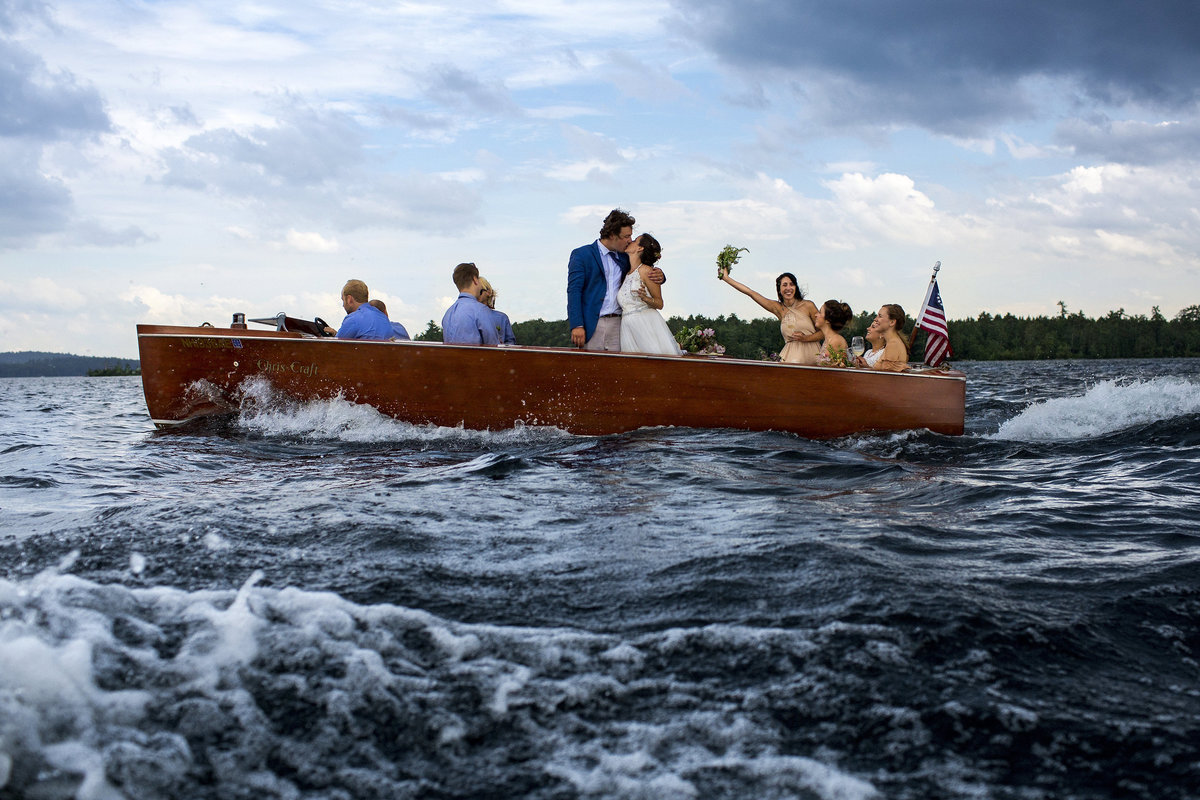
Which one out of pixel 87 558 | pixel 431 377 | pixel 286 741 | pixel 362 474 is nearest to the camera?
pixel 286 741

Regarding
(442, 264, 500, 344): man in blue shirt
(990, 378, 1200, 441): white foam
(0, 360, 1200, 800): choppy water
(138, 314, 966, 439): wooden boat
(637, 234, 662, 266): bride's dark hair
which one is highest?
→ (637, 234, 662, 266): bride's dark hair

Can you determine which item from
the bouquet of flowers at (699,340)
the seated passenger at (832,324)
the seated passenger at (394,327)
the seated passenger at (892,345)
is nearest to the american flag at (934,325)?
the seated passenger at (892,345)

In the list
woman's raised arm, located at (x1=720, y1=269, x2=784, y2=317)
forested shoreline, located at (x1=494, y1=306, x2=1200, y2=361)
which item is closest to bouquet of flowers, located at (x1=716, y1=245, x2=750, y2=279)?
woman's raised arm, located at (x1=720, y1=269, x2=784, y2=317)

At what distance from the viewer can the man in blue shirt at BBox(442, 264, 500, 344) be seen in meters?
7.98

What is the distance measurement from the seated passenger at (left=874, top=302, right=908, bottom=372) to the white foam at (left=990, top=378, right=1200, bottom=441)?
4.85 feet

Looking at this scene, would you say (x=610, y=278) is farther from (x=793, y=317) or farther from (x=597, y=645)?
(x=597, y=645)

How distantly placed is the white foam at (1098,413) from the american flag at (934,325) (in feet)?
3.44

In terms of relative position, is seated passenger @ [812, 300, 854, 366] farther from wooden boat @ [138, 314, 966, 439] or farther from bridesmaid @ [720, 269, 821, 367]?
wooden boat @ [138, 314, 966, 439]

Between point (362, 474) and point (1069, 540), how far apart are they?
13.7 feet

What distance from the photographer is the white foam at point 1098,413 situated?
9.46 metres

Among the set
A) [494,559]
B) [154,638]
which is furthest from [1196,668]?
[154,638]

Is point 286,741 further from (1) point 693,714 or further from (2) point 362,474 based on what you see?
(2) point 362,474

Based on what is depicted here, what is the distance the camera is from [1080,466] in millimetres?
6797

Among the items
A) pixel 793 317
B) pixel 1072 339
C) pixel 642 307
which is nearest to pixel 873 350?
pixel 793 317
